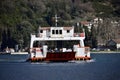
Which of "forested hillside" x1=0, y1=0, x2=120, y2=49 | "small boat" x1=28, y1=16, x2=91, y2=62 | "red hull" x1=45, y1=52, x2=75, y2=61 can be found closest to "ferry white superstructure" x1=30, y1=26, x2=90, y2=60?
"small boat" x1=28, y1=16, x2=91, y2=62

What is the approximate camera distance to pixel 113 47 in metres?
170

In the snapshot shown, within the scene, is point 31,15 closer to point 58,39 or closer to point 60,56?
point 58,39

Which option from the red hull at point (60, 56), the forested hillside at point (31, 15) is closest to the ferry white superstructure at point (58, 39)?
the red hull at point (60, 56)

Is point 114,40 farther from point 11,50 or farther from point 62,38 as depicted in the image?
point 62,38

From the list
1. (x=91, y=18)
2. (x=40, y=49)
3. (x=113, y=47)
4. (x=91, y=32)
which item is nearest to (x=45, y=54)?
(x=40, y=49)

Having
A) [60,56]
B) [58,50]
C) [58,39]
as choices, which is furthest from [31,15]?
[60,56]

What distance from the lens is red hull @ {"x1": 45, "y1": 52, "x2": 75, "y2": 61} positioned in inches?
3661

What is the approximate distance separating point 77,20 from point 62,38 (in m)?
83.8

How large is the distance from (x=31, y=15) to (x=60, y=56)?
8863 cm

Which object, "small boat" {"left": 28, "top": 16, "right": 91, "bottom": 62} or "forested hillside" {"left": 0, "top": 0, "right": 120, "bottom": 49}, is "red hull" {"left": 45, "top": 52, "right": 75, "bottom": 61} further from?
"forested hillside" {"left": 0, "top": 0, "right": 120, "bottom": 49}

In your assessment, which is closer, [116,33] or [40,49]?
[40,49]

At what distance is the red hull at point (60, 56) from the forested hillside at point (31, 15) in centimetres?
6167

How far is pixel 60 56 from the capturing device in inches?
3666

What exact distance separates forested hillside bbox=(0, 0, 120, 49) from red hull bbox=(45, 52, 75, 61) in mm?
61665
